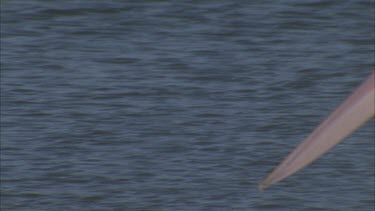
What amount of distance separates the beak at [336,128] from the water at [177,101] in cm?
416

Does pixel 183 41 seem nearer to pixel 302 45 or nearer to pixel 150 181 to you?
pixel 302 45

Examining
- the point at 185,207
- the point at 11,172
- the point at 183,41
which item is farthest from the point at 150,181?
the point at 183,41

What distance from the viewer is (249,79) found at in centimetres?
727

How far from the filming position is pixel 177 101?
6898 millimetres

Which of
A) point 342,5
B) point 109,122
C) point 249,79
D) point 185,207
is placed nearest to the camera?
point 185,207

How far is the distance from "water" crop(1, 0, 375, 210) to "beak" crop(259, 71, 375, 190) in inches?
164

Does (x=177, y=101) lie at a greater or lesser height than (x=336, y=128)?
lesser

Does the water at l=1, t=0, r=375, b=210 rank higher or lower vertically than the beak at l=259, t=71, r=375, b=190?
lower

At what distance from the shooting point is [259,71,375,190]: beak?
1.23m

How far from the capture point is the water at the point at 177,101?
569 cm

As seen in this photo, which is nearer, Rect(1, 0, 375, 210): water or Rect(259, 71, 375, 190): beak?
Rect(259, 71, 375, 190): beak

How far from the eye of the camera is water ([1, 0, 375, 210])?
18.7ft

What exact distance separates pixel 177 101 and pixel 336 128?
5.65 metres

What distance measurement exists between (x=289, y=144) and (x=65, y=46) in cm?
250
